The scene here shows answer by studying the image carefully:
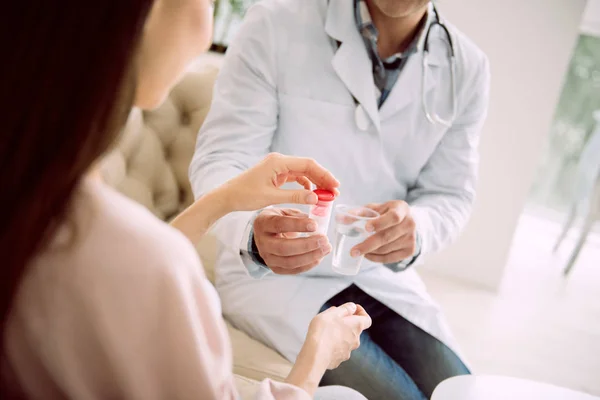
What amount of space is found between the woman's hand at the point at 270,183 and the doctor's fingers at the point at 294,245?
8cm

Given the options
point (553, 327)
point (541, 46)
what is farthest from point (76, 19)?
point (553, 327)

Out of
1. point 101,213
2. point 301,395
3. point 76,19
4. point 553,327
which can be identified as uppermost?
point 76,19

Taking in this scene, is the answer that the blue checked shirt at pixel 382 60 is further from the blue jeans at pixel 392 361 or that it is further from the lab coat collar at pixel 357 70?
the blue jeans at pixel 392 361

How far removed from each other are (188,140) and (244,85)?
1.40 feet

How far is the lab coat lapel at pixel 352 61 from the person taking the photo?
48.4 inches

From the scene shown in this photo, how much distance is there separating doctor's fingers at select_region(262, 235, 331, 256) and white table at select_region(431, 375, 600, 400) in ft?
1.19

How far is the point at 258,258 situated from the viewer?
1.09m

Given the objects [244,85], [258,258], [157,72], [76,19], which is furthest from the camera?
[244,85]

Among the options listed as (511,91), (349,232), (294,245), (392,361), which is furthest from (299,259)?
(511,91)

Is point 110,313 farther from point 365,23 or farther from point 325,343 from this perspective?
point 365,23

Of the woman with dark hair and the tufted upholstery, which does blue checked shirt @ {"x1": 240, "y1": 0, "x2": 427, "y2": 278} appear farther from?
the woman with dark hair

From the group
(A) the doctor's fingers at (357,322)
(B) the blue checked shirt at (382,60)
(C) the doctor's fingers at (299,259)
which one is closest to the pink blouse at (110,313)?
(A) the doctor's fingers at (357,322)

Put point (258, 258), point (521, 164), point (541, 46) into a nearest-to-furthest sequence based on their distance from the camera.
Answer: point (258, 258), point (541, 46), point (521, 164)

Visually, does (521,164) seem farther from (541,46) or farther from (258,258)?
(258,258)
